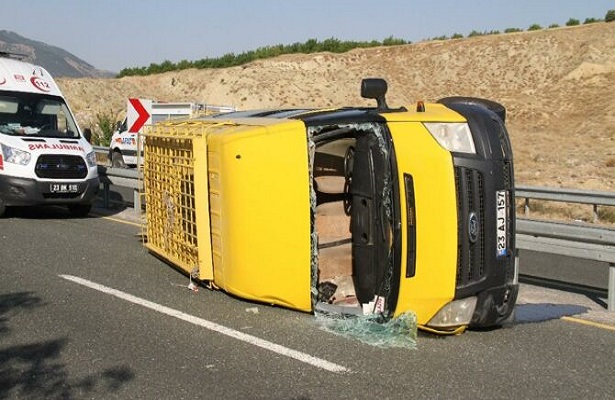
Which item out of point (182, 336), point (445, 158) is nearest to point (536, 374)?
point (445, 158)

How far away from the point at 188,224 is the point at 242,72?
55.0 m

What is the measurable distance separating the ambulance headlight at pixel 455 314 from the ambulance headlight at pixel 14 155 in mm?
8043

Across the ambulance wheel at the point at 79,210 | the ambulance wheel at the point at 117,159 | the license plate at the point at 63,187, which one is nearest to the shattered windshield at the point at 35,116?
the license plate at the point at 63,187

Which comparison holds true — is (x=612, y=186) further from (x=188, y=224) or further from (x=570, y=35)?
(x=570, y=35)

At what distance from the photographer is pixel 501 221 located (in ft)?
18.0

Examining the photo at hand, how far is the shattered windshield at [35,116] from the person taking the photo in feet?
38.3

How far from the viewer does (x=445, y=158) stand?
5.29 metres

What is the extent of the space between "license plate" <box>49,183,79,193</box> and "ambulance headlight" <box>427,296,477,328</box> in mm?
7785

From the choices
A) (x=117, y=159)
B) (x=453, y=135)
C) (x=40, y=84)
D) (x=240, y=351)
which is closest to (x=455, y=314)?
(x=453, y=135)

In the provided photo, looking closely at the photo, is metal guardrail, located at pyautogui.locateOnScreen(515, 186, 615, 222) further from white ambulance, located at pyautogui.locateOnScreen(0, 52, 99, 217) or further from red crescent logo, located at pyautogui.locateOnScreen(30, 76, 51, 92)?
red crescent logo, located at pyautogui.locateOnScreen(30, 76, 51, 92)

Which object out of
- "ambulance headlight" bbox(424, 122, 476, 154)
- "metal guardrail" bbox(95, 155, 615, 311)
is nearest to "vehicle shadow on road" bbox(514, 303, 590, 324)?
"metal guardrail" bbox(95, 155, 615, 311)

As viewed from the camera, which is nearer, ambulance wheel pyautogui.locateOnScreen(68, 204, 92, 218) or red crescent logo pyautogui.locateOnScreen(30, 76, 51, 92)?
ambulance wheel pyautogui.locateOnScreen(68, 204, 92, 218)

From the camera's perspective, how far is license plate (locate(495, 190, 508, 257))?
214 inches

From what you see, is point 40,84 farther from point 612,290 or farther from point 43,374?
point 612,290
